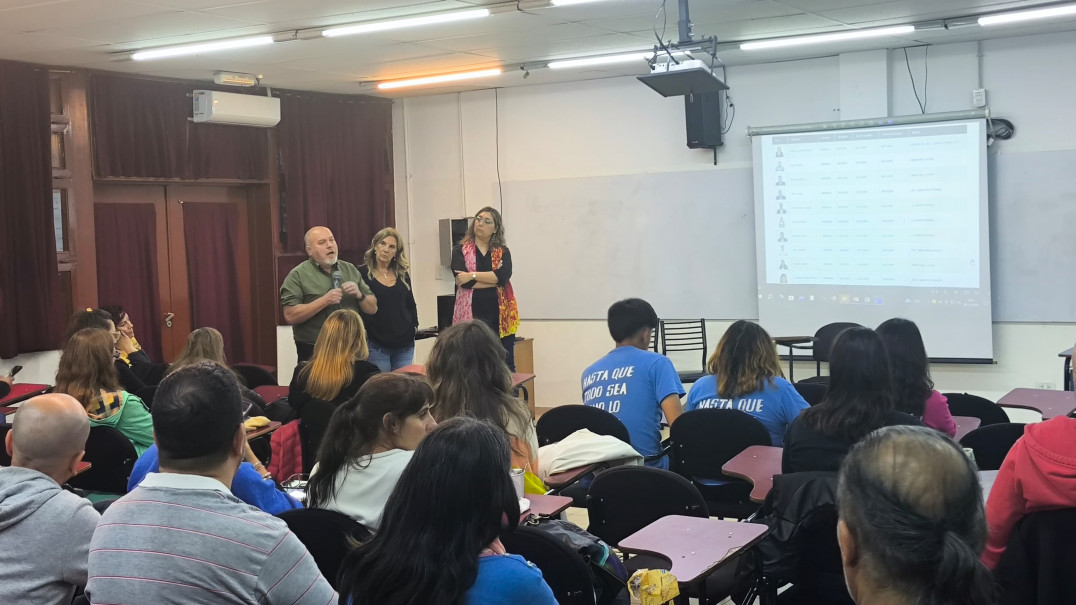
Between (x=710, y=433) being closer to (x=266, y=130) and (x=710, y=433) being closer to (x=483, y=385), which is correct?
(x=483, y=385)

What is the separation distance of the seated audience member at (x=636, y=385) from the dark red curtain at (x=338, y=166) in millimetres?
4690

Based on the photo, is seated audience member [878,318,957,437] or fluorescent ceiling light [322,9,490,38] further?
fluorescent ceiling light [322,9,490,38]

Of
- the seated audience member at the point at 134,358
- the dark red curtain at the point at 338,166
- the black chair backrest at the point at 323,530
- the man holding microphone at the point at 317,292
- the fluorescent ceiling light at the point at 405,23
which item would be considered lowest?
the black chair backrest at the point at 323,530

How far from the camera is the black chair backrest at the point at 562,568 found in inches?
90.3

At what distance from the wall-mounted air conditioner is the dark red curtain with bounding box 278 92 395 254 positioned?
1.23ft

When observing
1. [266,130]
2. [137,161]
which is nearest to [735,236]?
[266,130]

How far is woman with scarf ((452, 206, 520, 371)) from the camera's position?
6.86m

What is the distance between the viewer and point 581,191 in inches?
338

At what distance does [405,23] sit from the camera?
579 centimetres

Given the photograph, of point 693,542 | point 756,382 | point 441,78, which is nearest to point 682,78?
point 756,382

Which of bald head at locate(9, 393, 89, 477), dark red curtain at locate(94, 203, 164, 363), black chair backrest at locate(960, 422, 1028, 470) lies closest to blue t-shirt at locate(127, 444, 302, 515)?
bald head at locate(9, 393, 89, 477)

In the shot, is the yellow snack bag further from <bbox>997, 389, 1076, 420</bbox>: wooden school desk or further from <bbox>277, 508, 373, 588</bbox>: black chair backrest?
<bbox>997, 389, 1076, 420</bbox>: wooden school desk

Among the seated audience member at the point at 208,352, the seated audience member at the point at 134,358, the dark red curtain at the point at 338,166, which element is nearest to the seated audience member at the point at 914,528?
the seated audience member at the point at 208,352

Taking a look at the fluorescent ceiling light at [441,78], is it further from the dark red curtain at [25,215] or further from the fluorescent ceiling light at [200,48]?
the dark red curtain at [25,215]
